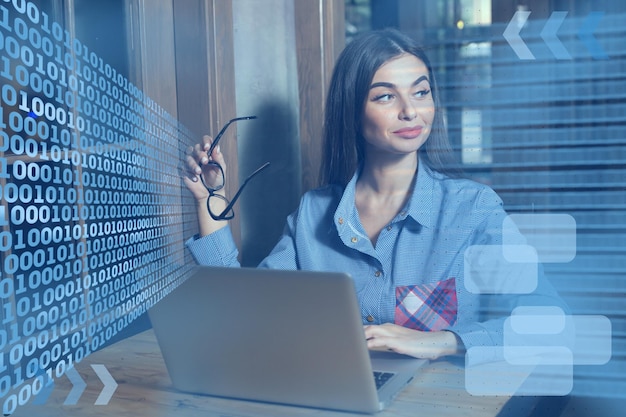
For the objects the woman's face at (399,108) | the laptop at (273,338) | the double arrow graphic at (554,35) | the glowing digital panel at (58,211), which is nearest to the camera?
the glowing digital panel at (58,211)

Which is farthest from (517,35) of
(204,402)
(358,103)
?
(204,402)

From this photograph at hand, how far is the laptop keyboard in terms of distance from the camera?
0.57 meters

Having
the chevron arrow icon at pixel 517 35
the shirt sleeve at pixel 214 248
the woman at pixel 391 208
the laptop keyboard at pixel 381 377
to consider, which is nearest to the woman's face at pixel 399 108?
the woman at pixel 391 208

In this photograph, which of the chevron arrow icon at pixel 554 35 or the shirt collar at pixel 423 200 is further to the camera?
the shirt collar at pixel 423 200

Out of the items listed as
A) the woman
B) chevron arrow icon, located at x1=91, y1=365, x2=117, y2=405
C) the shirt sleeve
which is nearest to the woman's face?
the woman

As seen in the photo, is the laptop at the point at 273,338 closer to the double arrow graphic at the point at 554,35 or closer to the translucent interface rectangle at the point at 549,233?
the translucent interface rectangle at the point at 549,233

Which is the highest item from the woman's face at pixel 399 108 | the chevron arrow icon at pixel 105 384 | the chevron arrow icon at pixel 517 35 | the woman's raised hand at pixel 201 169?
the chevron arrow icon at pixel 517 35

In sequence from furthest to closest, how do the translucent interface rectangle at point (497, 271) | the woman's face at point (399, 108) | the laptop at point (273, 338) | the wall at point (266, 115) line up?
the wall at point (266, 115) → the woman's face at point (399, 108) → the translucent interface rectangle at point (497, 271) → the laptop at point (273, 338)

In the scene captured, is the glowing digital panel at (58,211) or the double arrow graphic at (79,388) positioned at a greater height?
the glowing digital panel at (58,211)

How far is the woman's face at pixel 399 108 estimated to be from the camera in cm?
85

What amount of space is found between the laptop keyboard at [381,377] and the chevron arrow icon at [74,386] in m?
0.28

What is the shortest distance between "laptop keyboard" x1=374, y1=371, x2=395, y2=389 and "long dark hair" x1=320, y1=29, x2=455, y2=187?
0.41 m

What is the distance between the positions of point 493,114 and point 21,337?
1.81 feet

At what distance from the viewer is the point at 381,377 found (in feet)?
1.92
